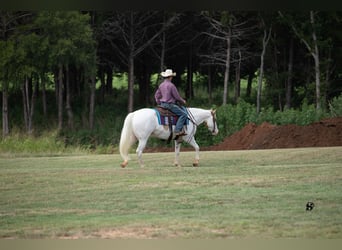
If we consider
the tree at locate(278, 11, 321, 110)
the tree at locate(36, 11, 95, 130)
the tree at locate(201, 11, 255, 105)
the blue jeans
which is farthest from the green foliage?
the blue jeans

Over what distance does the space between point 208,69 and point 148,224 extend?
15680 mm

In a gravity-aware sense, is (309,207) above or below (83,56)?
below

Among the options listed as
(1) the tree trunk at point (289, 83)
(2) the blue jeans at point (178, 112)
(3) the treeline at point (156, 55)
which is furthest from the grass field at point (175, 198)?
(1) the tree trunk at point (289, 83)

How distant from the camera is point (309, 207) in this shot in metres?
10.7

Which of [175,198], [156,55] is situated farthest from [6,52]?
[175,198]

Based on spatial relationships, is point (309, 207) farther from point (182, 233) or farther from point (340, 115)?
point (340, 115)

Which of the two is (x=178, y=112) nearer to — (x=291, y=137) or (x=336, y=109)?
(x=291, y=137)

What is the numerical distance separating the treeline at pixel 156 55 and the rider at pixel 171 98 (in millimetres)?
6896

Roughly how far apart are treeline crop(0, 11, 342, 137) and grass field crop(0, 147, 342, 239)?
6879 millimetres

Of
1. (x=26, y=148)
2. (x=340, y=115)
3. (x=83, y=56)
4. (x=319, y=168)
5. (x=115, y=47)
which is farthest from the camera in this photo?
(x=115, y=47)

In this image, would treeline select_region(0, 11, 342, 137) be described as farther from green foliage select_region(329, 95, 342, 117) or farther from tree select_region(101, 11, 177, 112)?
green foliage select_region(329, 95, 342, 117)

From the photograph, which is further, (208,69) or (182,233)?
(208,69)

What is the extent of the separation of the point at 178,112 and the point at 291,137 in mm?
4731
